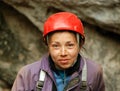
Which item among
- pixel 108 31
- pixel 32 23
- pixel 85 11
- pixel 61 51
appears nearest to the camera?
pixel 61 51

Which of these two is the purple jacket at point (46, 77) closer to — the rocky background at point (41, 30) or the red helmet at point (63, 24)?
the red helmet at point (63, 24)

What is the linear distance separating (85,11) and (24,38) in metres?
1.00

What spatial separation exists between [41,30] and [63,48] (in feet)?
5.41

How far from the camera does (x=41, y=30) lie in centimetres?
386

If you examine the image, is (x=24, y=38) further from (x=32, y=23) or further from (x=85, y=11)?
(x=85, y=11)

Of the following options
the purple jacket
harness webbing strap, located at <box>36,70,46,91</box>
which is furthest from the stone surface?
harness webbing strap, located at <box>36,70,46,91</box>

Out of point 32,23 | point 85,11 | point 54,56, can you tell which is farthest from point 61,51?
point 32,23

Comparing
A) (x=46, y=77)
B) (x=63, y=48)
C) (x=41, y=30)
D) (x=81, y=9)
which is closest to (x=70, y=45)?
(x=63, y=48)

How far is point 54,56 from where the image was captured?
2.28 m

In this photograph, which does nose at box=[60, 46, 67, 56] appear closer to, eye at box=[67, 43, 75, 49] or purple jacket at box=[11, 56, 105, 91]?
eye at box=[67, 43, 75, 49]

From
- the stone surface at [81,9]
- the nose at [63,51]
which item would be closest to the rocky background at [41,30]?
the stone surface at [81,9]

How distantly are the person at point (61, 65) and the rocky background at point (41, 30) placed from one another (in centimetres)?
103

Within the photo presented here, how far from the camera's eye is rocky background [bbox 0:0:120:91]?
3385mm

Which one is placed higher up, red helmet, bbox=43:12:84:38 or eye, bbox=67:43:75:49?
red helmet, bbox=43:12:84:38
